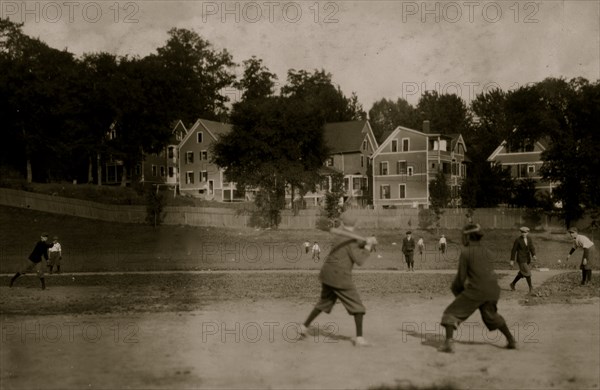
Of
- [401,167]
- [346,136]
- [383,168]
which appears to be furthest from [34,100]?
[401,167]

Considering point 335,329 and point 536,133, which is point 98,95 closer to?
point 536,133

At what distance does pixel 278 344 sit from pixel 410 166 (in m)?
59.6

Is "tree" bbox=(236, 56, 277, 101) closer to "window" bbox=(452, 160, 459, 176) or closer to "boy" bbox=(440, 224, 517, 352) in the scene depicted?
"window" bbox=(452, 160, 459, 176)

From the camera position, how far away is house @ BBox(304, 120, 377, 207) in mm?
74250

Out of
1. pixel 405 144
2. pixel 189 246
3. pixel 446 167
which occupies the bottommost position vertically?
pixel 189 246

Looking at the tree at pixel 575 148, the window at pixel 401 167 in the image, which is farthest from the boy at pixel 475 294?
the window at pixel 401 167

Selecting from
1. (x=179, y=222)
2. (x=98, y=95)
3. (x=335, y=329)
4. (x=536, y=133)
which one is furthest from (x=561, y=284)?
(x=98, y=95)

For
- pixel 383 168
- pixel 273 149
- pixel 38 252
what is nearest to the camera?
pixel 38 252

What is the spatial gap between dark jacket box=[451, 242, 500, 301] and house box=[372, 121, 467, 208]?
189 feet

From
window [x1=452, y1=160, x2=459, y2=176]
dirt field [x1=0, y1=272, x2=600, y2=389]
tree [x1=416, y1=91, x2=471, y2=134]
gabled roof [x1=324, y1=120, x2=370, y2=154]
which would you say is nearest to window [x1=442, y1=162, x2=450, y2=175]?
window [x1=452, y1=160, x2=459, y2=176]

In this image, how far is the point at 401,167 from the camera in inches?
2694

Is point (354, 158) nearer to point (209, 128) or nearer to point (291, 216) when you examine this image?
point (209, 128)

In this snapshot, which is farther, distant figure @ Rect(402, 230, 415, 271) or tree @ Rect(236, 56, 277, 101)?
tree @ Rect(236, 56, 277, 101)

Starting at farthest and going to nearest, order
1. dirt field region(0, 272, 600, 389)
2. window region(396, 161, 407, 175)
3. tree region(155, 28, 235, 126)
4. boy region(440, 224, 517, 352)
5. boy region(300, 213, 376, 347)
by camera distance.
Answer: tree region(155, 28, 235, 126), window region(396, 161, 407, 175), boy region(300, 213, 376, 347), boy region(440, 224, 517, 352), dirt field region(0, 272, 600, 389)
